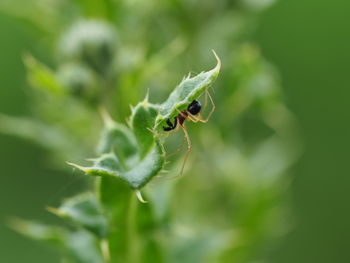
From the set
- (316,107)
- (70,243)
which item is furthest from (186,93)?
(316,107)

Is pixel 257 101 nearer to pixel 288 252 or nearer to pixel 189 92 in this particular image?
pixel 189 92

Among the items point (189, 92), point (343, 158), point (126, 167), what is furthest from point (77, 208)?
point (343, 158)

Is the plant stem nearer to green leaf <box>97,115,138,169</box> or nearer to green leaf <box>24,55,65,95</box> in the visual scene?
green leaf <box>97,115,138,169</box>

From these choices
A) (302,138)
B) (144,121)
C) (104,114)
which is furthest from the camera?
(302,138)

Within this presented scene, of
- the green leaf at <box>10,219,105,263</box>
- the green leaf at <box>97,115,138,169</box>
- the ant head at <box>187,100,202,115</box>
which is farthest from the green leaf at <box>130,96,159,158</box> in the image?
the green leaf at <box>10,219,105,263</box>

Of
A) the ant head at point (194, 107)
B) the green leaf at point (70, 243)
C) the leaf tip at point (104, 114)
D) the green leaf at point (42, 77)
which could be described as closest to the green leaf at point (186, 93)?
the ant head at point (194, 107)

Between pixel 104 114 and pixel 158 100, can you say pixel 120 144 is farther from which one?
pixel 158 100

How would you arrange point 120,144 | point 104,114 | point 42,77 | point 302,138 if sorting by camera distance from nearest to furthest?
point 120,144, point 104,114, point 42,77, point 302,138
